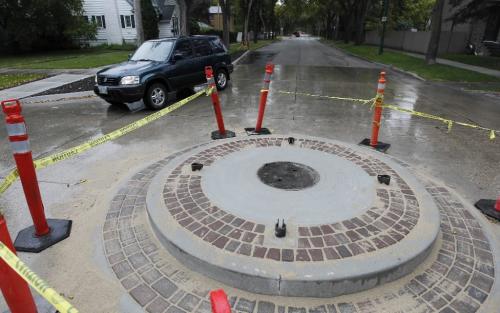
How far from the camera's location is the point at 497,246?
3.47 metres

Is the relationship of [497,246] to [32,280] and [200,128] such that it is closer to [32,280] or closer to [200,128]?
[32,280]

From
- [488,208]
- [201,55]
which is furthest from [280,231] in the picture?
[201,55]

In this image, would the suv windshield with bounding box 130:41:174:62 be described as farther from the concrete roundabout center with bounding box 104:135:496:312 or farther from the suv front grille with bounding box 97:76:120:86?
the concrete roundabout center with bounding box 104:135:496:312

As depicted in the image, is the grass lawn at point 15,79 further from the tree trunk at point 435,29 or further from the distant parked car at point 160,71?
the tree trunk at point 435,29

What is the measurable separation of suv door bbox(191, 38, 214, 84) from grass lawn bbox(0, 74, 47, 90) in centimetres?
794

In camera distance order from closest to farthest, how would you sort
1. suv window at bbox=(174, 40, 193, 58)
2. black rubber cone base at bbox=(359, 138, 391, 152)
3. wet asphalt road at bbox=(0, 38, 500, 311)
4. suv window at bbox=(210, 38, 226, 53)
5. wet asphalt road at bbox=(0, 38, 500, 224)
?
wet asphalt road at bbox=(0, 38, 500, 311) → wet asphalt road at bbox=(0, 38, 500, 224) → black rubber cone base at bbox=(359, 138, 391, 152) → suv window at bbox=(174, 40, 193, 58) → suv window at bbox=(210, 38, 226, 53)

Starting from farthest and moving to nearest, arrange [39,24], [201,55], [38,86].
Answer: [39,24]
[38,86]
[201,55]

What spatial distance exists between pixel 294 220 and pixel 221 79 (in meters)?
9.60

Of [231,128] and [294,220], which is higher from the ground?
[294,220]

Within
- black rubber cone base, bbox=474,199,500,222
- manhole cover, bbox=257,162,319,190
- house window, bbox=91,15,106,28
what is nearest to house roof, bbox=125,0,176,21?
house window, bbox=91,15,106,28

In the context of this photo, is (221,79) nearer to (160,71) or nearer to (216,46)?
(216,46)

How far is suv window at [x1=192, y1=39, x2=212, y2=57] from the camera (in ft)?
35.4

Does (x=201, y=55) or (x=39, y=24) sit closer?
(x=201, y=55)

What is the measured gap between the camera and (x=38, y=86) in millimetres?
13055
